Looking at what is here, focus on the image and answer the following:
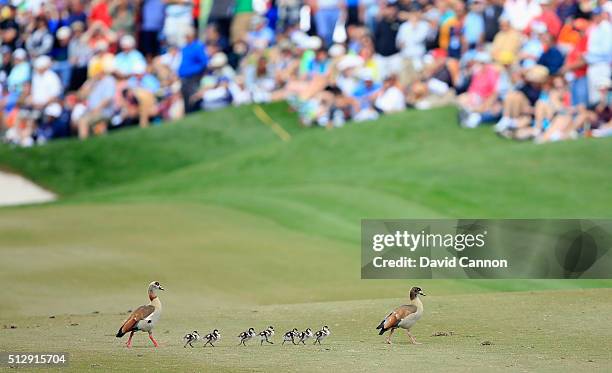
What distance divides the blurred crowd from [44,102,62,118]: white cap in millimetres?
25

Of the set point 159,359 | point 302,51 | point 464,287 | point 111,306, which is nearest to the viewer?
point 159,359

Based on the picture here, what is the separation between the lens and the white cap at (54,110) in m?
37.6

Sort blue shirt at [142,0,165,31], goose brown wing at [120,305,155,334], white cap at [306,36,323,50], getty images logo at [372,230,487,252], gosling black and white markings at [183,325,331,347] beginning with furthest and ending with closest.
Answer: blue shirt at [142,0,165,31] → white cap at [306,36,323,50] → getty images logo at [372,230,487,252] → gosling black and white markings at [183,325,331,347] → goose brown wing at [120,305,155,334]

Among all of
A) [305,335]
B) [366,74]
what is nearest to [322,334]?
[305,335]

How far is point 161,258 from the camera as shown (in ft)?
67.2

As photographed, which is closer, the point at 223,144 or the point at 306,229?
the point at 306,229

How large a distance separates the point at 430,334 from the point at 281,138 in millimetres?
22082

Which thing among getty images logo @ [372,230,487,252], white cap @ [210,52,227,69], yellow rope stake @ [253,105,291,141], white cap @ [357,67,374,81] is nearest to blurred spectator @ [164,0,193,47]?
white cap @ [210,52,227,69]

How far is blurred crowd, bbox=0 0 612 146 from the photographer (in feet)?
95.5

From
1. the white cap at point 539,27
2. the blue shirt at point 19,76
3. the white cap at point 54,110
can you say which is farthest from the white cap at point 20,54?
the white cap at point 539,27

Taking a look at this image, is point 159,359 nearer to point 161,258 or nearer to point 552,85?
point 161,258

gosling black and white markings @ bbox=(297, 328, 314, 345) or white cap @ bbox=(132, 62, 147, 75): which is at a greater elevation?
white cap @ bbox=(132, 62, 147, 75)

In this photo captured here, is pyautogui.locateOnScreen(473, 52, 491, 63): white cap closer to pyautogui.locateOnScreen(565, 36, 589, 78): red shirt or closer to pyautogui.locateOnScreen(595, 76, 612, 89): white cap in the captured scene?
pyautogui.locateOnScreen(565, 36, 589, 78): red shirt

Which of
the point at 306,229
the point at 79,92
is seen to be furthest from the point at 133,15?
the point at 306,229
